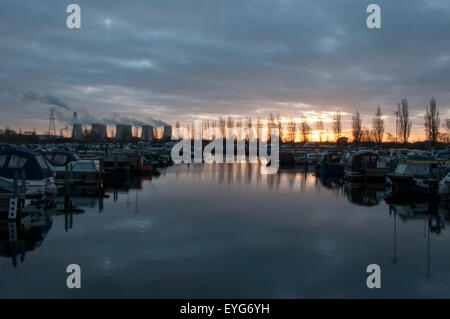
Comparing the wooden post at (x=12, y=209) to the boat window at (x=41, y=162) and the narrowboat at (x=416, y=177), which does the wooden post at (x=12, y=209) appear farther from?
the narrowboat at (x=416, y=177)

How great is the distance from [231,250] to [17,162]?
1081 centimetres

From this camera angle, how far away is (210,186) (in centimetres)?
2858

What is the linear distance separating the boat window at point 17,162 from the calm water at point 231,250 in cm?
233

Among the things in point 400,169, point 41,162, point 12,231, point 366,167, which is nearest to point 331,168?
point 366,167

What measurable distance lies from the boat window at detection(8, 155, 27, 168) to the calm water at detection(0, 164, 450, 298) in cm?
233

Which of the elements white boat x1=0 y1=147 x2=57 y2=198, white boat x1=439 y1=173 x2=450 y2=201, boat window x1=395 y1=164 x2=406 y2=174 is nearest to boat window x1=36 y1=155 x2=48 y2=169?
white boat x1=0 y1=147 x2=57 y2=198

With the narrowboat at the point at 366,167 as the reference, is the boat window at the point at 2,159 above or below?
above

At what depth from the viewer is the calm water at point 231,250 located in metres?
8.52

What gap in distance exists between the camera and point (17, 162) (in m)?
17.1

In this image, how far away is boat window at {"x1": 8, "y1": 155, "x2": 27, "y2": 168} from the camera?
17.0 meters

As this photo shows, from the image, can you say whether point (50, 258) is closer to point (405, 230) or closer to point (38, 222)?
point (38, 222)

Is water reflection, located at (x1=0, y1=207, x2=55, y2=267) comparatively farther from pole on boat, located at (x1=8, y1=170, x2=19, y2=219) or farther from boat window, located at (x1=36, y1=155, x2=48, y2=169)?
boat window, located at (x1=36, y1=155, x2=48, y2=169)

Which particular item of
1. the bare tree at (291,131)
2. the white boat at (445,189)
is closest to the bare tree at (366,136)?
the bare tree at (291,131)

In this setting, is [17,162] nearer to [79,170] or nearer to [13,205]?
[13,205]
